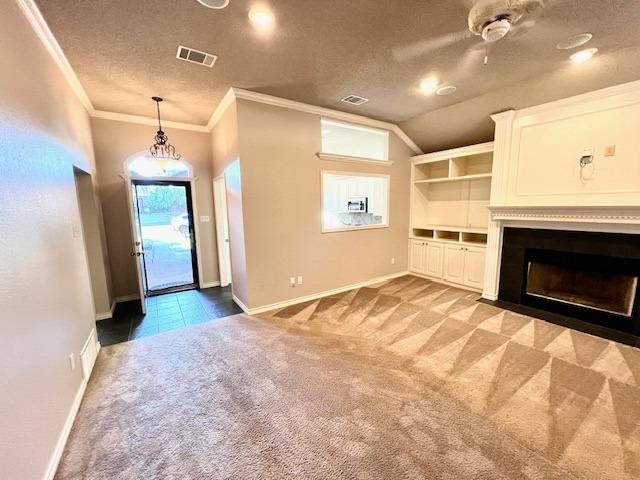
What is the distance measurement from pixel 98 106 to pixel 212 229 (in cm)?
244

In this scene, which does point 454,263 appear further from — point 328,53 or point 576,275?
point 328,53

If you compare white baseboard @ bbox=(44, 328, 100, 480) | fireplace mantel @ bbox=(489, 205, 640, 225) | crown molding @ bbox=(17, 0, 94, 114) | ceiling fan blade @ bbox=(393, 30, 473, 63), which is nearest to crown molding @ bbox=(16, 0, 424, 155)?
crown molding @ bbox=(17, 0, 94, 114)

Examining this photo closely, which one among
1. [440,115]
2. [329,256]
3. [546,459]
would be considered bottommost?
[546,459]

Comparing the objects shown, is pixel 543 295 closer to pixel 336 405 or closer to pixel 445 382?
pixel 445 382

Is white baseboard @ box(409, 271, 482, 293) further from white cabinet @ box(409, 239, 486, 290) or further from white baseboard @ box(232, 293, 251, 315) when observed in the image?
white baseboard @ box(232, 293, 251, 315)

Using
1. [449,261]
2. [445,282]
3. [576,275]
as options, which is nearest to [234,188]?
[449,261]

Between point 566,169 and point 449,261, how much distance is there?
213 centimetres

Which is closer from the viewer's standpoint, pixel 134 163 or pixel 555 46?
pixel 555 46

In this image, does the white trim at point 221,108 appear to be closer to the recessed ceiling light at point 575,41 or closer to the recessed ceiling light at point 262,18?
the recessed ceiling light at point 262,18

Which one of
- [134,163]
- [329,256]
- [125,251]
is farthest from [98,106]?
[329,256]

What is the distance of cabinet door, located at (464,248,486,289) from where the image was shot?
14.3ft

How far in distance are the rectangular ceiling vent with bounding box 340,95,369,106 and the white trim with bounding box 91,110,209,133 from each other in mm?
2643

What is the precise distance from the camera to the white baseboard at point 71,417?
153 centimetres

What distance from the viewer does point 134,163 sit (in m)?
4.28
